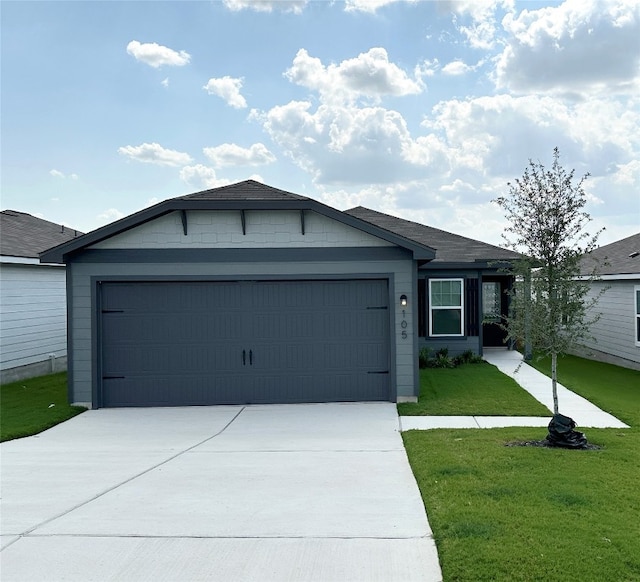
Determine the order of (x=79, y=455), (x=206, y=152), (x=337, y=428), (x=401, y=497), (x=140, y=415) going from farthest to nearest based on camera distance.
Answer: (x=206, y=152)
(x=140, y=415)
(x=337, y=428)
(x=79, y=455)
(x=401, y=497)

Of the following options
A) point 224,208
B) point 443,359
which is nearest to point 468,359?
point 443,359

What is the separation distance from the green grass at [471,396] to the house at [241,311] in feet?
2.26

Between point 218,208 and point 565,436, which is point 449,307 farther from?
point 565,436

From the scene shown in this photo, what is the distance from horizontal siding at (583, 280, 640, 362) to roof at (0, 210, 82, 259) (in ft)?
49.8

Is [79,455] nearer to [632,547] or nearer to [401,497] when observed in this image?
[401,497]

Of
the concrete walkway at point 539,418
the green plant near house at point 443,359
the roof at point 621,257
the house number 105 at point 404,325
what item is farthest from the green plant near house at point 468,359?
the house number 105 at point 404,325

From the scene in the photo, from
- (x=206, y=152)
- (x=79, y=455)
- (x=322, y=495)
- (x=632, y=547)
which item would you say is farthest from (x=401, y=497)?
(x=206, y=152)

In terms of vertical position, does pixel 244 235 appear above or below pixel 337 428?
above

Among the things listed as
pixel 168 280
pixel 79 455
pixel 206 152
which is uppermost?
pixel 206 152

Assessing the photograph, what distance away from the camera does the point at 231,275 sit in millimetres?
11266

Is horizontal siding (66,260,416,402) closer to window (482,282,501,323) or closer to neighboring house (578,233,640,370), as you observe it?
neighboring house (578,233,640,370)

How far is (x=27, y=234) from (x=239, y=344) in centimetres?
999

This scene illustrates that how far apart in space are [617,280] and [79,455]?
49.3ft

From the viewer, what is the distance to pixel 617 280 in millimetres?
17484
